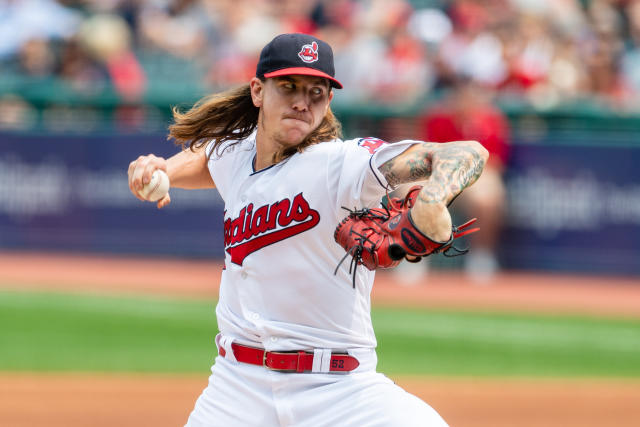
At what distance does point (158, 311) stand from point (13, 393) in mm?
3155

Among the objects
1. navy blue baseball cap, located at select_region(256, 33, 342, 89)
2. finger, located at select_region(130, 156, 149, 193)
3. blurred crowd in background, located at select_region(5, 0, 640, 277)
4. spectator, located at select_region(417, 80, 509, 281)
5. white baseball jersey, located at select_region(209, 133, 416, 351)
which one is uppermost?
blurred crowd in background, located at select_region(5, 0, 640, 277)

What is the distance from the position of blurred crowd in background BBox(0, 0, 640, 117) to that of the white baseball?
8.17 meters

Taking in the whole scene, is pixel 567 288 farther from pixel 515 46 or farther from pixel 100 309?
pixel 100 309

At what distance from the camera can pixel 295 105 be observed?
3447 millimetres

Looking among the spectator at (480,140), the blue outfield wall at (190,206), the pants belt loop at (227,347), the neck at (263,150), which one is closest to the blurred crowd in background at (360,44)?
the spectator at (480,140)

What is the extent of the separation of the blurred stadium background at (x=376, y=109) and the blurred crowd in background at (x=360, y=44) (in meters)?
0.03

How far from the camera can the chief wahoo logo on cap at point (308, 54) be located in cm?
339

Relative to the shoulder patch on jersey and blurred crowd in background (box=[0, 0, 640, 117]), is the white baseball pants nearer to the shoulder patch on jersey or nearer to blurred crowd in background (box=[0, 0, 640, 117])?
the shoulder patch on jersey

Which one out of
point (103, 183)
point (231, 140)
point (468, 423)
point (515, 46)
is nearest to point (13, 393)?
point (468, 423)

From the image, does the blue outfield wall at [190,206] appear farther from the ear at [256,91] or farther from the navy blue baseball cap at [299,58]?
the navy blue baseball cap at [299,58]

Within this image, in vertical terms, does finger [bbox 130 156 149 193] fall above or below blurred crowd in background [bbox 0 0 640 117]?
below

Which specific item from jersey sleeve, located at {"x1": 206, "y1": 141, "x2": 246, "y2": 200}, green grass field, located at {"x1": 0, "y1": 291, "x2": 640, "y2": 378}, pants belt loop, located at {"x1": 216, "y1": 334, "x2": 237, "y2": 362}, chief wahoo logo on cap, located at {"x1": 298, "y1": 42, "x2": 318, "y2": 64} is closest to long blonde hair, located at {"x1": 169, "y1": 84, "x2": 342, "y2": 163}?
jersey sleeve, located at {"x1": 206, "y1": 141, "x2": 246, "y2": 200}

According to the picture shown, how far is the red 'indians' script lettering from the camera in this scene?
346 centimetres

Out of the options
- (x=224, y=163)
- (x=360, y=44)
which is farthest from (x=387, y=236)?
(x=360, y=44)
